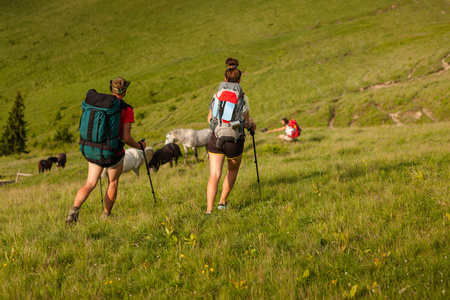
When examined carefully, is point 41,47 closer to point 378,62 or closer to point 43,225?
point 378,62

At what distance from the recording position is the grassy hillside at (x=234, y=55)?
3450 centimetres

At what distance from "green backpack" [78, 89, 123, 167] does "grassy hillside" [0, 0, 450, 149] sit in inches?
1076

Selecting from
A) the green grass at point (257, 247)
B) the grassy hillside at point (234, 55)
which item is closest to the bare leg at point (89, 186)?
the green grass at point (257, 247)

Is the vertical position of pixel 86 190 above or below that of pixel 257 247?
above

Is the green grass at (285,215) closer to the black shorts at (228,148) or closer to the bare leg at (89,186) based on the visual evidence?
the bare leg at (89,186)

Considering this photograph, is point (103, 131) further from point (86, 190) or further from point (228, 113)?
point (228, 113)

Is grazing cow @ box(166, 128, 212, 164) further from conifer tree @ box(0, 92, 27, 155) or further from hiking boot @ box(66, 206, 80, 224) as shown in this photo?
conifer tree @ box(0, 92, 27, 155)

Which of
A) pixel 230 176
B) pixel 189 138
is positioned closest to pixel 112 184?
pixel 230 176

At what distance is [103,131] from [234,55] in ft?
238

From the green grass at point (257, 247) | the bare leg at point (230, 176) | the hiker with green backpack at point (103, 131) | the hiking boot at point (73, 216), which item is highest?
the hiker with green backpack at point (103, 131)

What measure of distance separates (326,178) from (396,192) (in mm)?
1793

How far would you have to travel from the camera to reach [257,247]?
368 cm

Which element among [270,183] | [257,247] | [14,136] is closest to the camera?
[257,247]

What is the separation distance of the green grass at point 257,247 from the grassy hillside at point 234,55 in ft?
83.8
